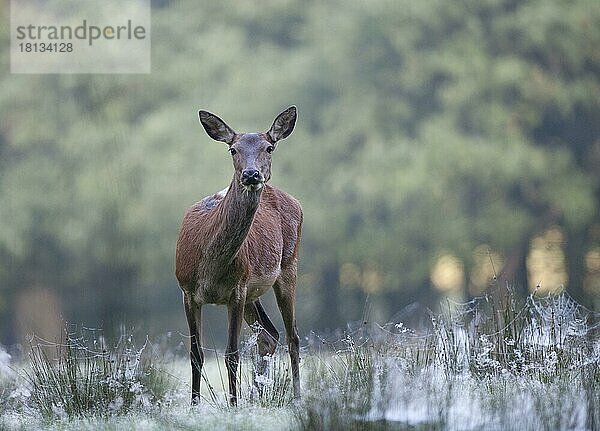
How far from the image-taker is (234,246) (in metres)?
6.77

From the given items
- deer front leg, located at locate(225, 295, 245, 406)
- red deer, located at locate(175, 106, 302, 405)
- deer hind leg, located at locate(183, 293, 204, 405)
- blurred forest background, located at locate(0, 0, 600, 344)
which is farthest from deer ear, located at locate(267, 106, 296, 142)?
blurred forest background, located at locate(0, 0, 600, 344)

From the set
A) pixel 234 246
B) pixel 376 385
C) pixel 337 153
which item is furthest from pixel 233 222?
pixel 337 153

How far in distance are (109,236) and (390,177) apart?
4647 millimetres

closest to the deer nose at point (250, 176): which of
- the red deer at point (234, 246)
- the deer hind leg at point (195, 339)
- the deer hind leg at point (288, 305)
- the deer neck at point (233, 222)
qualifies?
the red deer at point (234, 246)

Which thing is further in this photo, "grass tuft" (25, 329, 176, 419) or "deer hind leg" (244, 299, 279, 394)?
"deer hind leg" (244, 299, 279, 394)

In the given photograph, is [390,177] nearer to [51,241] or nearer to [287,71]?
[287,71]

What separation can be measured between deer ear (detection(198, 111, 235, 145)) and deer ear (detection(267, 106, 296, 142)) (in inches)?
9.7

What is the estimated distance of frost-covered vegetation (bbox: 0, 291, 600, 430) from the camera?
5.59 metres

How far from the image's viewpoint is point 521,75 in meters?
18.8

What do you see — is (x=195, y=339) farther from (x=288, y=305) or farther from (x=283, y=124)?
(x=283, y=124)

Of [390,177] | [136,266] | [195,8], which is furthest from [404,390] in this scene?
[195,8]

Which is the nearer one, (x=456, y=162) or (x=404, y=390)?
(x=404, y=390)

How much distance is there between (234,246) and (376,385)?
4.42ft

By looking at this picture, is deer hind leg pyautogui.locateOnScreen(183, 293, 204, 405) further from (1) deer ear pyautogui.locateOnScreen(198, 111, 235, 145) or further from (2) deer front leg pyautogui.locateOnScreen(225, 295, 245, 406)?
(1) deer ear pyautogui.locateOnScreen(198, 111, 235, 145)
